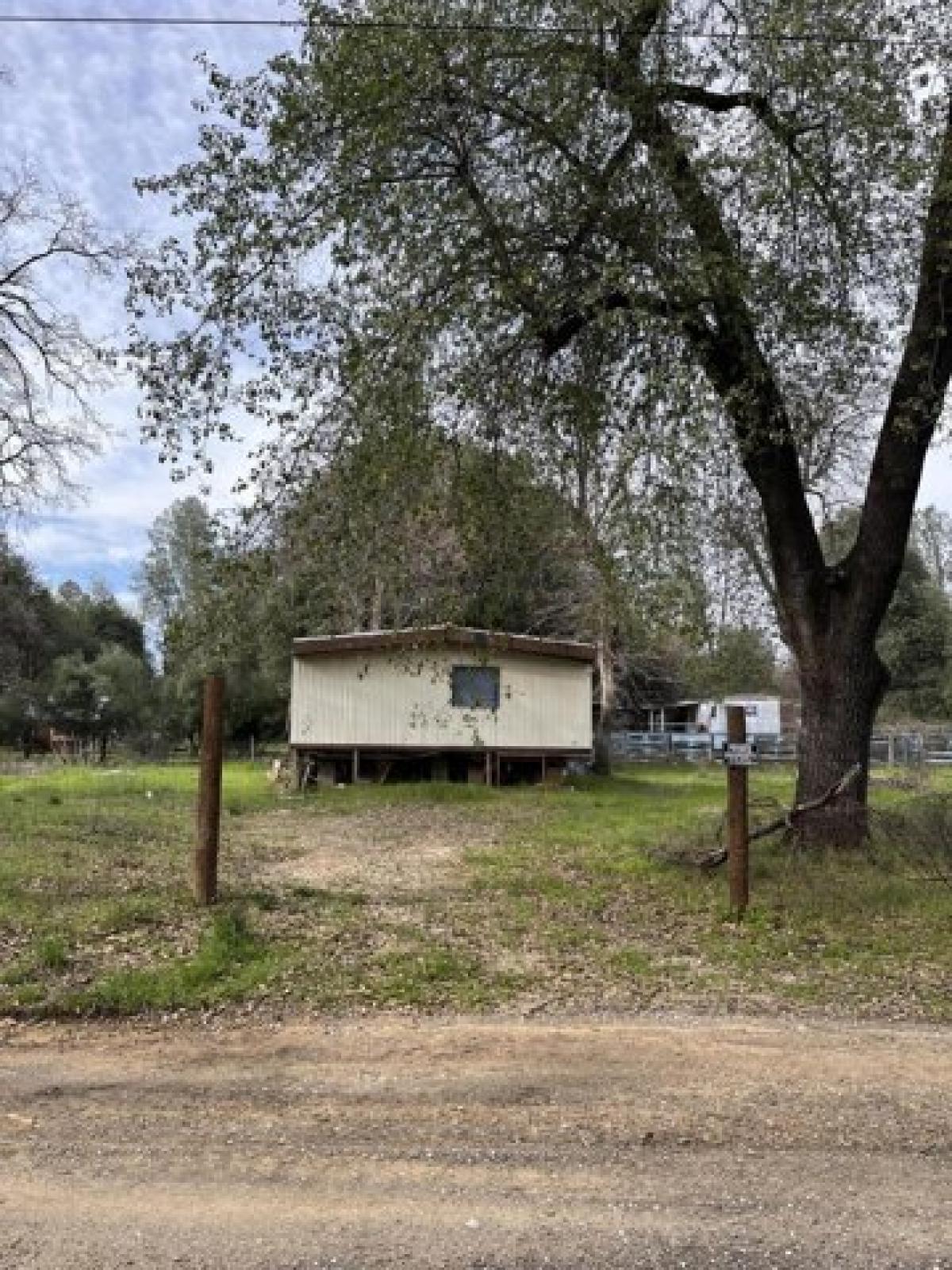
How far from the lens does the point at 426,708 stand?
26453 millimetres

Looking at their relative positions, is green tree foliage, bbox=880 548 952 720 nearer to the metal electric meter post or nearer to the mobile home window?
the mobile home window

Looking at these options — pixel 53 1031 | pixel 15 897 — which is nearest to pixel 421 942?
pixel 53 1031

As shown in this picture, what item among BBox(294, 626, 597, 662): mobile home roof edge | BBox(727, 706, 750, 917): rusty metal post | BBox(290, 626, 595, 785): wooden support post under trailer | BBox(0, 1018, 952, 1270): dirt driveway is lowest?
BBox(0, 1018, 952, 1270): dirt driveway

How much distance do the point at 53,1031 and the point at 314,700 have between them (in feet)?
69.2

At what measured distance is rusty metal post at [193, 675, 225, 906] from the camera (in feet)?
27.5

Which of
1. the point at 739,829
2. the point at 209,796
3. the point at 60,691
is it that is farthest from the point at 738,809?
the point at 60,691

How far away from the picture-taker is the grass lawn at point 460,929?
21.6ft

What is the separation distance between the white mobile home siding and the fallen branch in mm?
15503

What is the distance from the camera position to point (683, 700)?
54062 mm

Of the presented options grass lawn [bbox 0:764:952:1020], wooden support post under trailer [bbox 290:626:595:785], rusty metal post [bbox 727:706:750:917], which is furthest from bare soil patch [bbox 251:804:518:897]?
wooden support post under trailer [bbox 290:626:595:785]

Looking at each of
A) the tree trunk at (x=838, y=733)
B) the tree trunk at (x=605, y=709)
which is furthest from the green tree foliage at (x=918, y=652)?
the tree trunk at (x=838, y=733)

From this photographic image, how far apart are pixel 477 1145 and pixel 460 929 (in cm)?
388

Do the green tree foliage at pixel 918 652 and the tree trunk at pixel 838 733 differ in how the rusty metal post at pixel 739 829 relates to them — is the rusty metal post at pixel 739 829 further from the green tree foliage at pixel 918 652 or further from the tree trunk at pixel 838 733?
the green tree foliage at pixel 918 652

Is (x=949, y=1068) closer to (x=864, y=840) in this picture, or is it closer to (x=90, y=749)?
(x=864, y=840)
